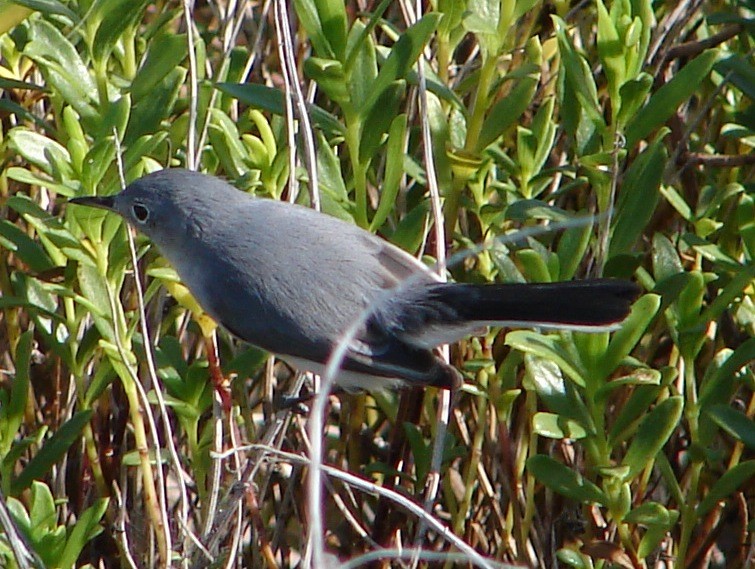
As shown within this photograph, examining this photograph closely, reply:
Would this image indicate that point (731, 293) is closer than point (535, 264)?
No

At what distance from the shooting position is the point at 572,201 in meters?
3.00

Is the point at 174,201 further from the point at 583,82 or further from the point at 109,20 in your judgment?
the point at 583,82

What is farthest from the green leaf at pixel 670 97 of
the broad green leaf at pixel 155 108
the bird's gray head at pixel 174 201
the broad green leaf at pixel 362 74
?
the broad green leaf at pixel 155 108

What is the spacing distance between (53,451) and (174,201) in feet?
1.87

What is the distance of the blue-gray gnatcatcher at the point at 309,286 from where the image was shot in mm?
2246

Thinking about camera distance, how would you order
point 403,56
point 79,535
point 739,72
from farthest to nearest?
point 739,72
point 403,56
point 79,535

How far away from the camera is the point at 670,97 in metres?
2.39

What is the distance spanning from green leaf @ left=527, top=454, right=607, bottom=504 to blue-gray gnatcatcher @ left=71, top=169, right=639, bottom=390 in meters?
0.29

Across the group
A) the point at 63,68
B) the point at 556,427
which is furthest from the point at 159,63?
the point at 556,427

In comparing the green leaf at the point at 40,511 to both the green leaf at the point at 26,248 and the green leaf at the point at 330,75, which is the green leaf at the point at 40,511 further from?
the green leaf at the point at 330,75

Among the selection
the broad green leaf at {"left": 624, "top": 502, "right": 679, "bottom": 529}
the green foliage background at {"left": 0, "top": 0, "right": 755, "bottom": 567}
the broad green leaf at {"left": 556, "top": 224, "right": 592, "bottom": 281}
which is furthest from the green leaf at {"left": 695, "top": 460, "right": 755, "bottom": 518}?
the broad green leaf at {"left": 556, "top": 224, "right": 592, "bottom": 281}

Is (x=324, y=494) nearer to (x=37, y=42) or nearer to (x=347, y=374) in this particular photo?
(x=347, y=374)

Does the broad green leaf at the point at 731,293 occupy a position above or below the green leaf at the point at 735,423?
above

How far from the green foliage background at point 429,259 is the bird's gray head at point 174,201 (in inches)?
2.4
